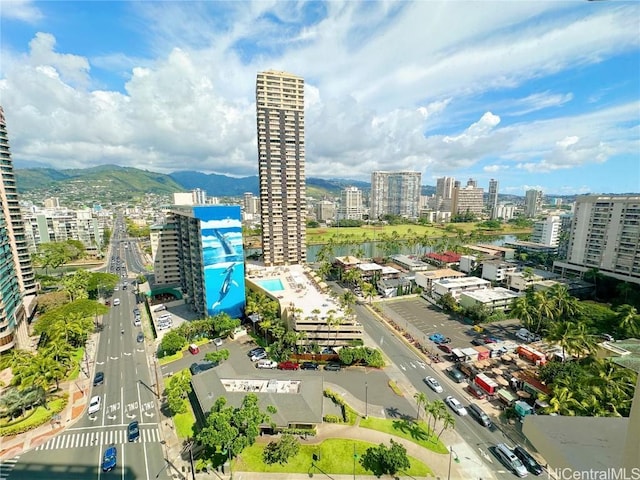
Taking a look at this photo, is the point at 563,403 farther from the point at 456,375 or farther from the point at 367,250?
the point at 367,250

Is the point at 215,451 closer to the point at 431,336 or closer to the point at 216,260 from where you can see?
the point at 216,260

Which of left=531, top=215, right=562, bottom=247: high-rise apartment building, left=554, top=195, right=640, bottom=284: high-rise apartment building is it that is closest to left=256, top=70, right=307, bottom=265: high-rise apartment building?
left=554, top=195, right=640, bottom=284: high-rise apartment building

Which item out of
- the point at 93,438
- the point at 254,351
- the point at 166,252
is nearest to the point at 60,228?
the point at 166,252

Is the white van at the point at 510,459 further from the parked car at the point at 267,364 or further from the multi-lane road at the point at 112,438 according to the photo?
the multi-lane road at the point at 112,438

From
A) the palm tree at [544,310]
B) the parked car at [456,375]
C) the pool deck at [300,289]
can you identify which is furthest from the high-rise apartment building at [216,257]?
the palm tree at [544,310]

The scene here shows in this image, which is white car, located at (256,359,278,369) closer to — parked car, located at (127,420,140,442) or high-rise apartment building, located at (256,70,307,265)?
parked car, located at (127,420,140,442)

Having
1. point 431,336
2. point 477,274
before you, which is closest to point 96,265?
point 431,336
